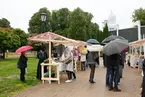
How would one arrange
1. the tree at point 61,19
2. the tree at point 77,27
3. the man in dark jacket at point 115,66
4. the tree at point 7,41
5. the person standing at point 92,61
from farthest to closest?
the tree at point 61,19, the tree at point 77,27, the tree at point 7,41, the person standing at point 92,61, the man in dark jacket at point 115,66

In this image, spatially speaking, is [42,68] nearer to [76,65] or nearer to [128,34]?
[76,65]

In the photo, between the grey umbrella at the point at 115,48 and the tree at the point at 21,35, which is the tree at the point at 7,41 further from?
the grey umbrella at the point at 115,48

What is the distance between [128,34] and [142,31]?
3.04 m

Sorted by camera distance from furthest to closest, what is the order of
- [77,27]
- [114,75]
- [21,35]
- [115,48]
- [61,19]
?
[61,19] → [21,35] → [77,27] → [114,75] → [115,48]

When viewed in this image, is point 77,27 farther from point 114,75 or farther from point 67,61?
point 114,75

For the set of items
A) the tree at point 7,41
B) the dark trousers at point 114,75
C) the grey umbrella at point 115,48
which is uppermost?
the tree at point 7,41

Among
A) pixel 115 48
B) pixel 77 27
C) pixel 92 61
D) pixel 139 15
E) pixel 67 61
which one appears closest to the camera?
pixel 115 48

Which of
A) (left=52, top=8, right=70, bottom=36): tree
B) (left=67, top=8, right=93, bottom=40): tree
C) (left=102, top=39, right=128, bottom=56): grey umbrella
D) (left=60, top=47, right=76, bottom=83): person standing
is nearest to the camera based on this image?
(left=102, top=39, right=128, bottom=56): grey umbrella

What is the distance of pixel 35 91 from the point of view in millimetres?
11078

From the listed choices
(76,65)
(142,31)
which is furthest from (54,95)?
(142,31)

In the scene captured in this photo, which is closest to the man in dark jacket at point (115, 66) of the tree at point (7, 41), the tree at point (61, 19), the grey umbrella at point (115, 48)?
the grey umbrella at point (115, 48)

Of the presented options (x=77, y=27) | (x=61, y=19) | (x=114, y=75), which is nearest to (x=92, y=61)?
(x=114, y=75)

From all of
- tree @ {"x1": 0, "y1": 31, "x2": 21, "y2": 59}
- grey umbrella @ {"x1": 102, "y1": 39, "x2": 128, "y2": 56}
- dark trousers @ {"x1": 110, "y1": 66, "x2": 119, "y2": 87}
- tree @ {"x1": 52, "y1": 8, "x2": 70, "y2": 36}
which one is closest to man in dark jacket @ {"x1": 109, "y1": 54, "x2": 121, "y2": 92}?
dark trousers @ {"x1": 110, "y1": 66, "x2": 119, "y2": 87}

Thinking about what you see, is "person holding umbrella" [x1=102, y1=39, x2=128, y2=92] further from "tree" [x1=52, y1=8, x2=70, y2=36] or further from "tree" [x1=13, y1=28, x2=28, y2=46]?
"tree" [x1=52, y1=8, x2=70, y2=36]
